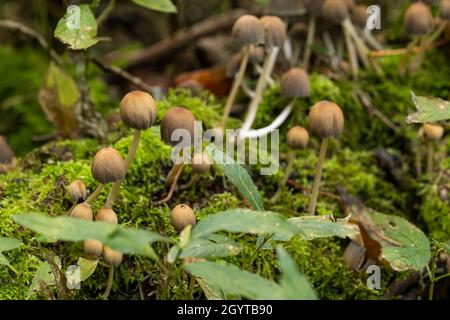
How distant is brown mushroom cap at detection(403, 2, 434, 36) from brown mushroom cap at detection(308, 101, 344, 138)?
3.06 ft

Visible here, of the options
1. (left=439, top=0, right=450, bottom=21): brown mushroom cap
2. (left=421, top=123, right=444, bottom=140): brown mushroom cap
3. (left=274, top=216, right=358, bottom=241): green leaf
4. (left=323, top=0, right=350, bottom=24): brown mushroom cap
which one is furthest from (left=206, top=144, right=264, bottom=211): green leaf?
(left=439, top=0, right=450, bottom=21): brown mushroom cap

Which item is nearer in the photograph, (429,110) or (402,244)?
(429,110)

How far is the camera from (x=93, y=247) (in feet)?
5.77

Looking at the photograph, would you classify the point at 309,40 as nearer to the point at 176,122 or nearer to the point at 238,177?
the point at 176,122

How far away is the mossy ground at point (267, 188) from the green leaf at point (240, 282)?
1.73 ft

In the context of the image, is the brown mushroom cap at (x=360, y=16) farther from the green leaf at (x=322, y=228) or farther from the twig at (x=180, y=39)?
the green leaf at (x=322, y=228)

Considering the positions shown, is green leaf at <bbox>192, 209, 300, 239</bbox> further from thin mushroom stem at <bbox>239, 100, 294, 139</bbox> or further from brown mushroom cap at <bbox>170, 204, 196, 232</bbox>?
thin mushroom stem at <bbox>239, 100, 294, 139</bbox>

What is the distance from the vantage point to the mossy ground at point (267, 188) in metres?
1.99

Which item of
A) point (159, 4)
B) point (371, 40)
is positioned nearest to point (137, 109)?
point (159, 4)

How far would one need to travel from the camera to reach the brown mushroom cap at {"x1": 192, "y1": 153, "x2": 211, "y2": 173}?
221 centimetres

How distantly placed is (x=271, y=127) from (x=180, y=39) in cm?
194

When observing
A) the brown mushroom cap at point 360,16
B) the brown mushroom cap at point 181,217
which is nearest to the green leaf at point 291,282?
the brown mushroom cap at point 181,217
